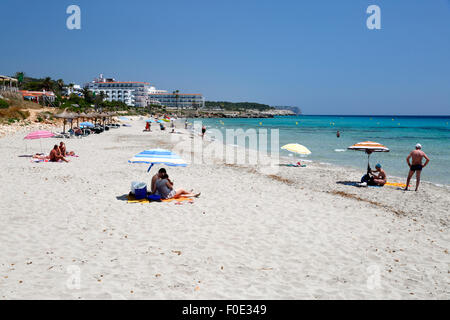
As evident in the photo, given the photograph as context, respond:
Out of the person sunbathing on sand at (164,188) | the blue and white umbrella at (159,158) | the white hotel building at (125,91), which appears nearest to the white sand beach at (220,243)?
the person sunbathing on sand at (164,188)

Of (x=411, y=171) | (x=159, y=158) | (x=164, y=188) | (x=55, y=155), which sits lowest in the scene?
(x=164, y=188)

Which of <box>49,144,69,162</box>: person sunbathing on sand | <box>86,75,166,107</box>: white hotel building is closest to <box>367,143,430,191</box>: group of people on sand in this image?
<box>49,144,69,162</box>: person sunbathing on sand

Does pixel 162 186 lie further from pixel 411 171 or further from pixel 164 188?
pixel 411 171

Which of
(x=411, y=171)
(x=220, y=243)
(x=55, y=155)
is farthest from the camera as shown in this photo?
(x=55, y=155)

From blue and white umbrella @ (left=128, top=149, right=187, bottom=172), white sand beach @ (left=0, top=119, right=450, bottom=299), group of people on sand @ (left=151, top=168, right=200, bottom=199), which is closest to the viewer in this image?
white sand beach @ (left=0, top=119, right=450, bottom=299)

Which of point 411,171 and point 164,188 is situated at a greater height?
point 411,171

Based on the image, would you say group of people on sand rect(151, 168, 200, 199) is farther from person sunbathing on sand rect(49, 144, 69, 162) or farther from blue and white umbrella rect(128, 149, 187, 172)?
person sunbathing on sand rect(49, 144, 69, 162)

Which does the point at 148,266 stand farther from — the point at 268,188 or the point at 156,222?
the point at 268,188

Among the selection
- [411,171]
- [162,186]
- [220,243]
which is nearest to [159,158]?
[162,186]

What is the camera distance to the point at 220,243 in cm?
638

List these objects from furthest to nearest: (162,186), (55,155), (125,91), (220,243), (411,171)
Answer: (125,91) → (55,155) → (411,171) → (162,186) → (220,243)

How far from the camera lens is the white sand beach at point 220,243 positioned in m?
4.74

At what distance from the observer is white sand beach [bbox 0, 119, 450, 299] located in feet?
15.5
